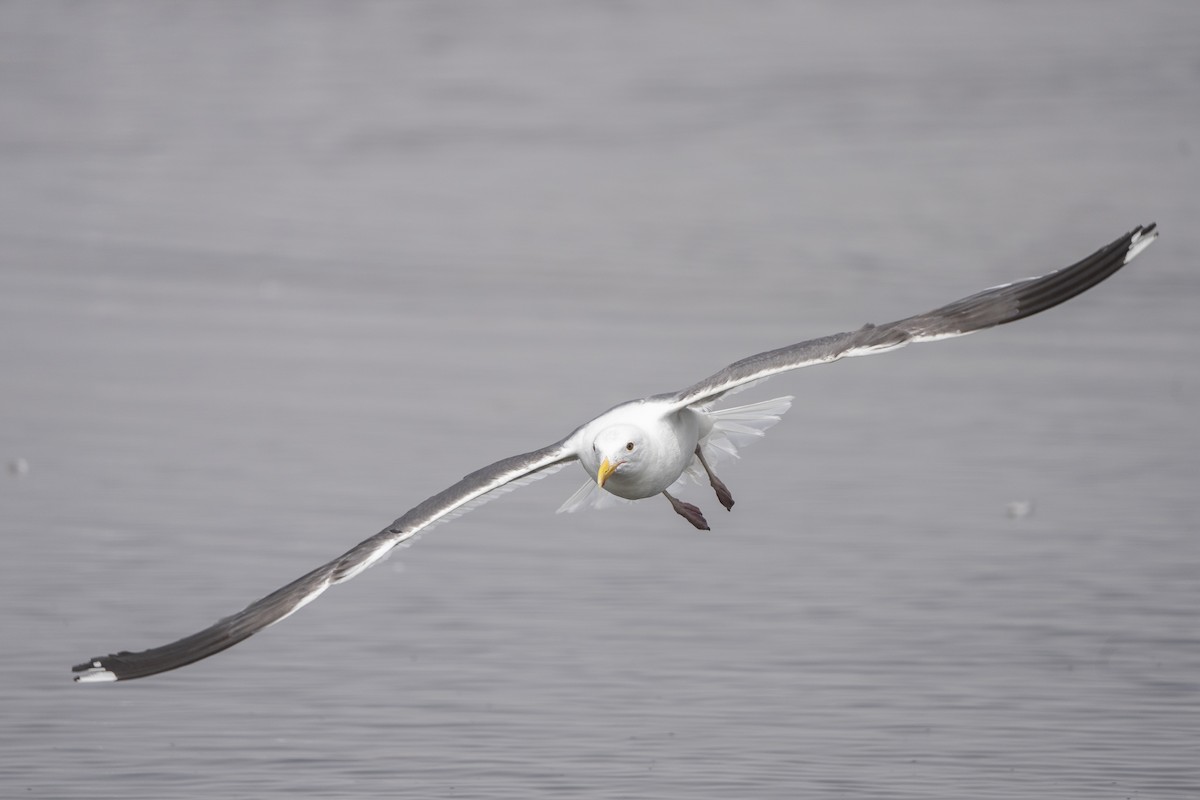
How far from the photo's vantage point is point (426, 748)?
9.65 meters

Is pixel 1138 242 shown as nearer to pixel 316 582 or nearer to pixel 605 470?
pixel 605 470

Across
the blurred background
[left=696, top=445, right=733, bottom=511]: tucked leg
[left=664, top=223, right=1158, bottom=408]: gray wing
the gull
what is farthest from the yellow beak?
the blurred background

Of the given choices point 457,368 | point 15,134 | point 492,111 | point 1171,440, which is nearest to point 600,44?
point 492,111

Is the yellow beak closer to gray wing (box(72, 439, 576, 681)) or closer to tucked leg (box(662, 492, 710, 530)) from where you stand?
gray wing (box(72, 439, 576, 681))

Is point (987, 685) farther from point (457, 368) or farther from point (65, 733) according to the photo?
point (457, 368)

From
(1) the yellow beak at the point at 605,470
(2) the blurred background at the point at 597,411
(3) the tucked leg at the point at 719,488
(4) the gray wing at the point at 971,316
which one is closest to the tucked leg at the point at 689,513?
(3) the tucked leg at the point at 719,488

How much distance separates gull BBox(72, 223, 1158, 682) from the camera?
28.7 feet

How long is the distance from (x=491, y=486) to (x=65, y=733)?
222 cm

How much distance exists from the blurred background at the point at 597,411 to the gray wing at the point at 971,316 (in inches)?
68.0

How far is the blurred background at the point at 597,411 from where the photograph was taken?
9.91 m

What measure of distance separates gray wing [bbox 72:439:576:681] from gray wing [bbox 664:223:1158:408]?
1072mm

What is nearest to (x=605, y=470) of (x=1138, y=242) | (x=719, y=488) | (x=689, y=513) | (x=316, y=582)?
(x=719, y=488)

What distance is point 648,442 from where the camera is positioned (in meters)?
9.62

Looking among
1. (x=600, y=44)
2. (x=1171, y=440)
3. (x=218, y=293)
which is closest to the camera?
(x=1171, y=440)
